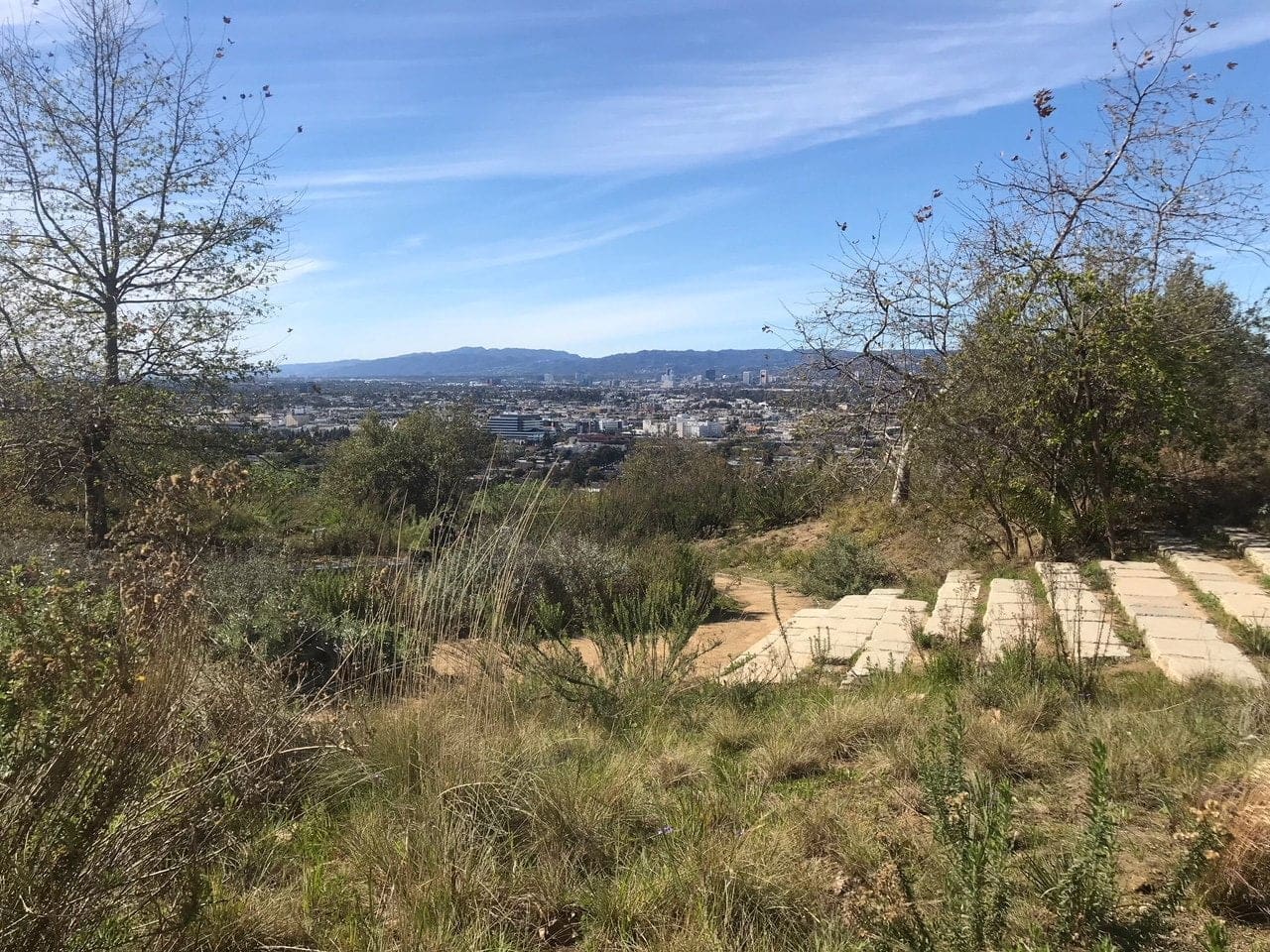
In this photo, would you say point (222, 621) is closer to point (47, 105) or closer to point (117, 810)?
point (117, 810)

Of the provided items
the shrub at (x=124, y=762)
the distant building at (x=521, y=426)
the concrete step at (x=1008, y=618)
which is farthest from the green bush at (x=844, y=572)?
the shrub at (x=124, y=762)

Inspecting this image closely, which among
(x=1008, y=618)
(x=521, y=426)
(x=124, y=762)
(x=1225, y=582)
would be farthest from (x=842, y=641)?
(x=521, y=426)

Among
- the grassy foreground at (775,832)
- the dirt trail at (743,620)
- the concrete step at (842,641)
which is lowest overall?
the dirt trail at (743,620)

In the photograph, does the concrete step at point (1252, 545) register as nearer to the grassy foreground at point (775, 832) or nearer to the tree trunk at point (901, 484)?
the grassy foreground at point (775, 832)

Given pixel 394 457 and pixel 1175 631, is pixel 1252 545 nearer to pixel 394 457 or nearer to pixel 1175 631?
pixel 1175 631

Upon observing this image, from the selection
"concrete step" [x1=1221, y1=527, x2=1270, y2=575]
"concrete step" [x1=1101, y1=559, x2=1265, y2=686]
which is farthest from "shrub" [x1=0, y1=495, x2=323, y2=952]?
"concrete step" [x1=1221, y1=527, x2=1270, y2=575]

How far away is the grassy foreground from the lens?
1818 mm

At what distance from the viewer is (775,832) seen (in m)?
2.26

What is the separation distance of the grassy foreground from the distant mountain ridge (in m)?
32.5

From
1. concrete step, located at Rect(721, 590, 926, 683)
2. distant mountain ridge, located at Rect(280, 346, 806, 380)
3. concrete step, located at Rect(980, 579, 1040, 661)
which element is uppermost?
distant mountain ridge, located at Rect(280, 346, 806, 380)

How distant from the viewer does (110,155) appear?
27.8 ft

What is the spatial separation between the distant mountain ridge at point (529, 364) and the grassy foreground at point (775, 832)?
32482mm

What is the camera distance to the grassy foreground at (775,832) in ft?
5.97

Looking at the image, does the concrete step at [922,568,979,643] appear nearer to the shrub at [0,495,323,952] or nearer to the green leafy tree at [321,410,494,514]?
the shrub at [0,495,323,952]
